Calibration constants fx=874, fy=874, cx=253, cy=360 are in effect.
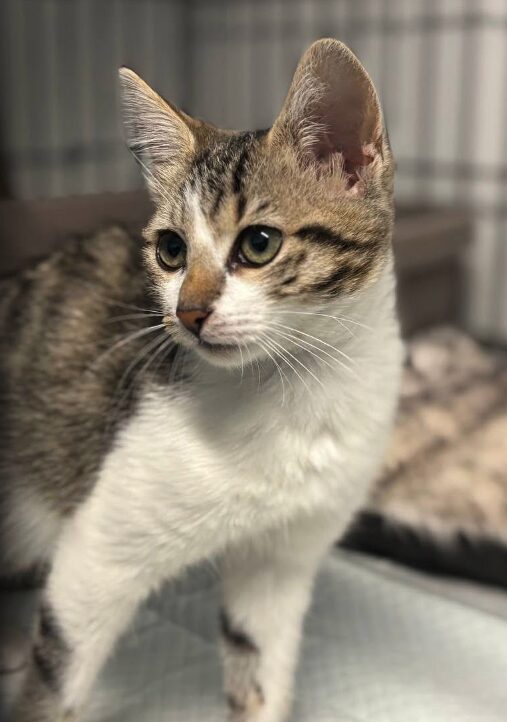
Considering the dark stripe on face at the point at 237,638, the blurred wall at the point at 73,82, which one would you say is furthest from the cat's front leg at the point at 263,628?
the blurred wall at the point at 73,82

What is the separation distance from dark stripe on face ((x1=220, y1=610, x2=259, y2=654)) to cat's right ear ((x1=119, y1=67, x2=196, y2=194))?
49 centimetres

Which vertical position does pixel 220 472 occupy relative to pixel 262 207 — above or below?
below

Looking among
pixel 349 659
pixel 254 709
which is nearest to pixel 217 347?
pixel 254 709

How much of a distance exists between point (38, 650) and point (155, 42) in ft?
5.91

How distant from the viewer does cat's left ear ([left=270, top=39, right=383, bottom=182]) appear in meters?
0.65

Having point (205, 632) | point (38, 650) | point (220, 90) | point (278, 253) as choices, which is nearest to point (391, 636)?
point (205, 632)

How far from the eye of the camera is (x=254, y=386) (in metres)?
0.79

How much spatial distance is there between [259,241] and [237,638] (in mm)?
498

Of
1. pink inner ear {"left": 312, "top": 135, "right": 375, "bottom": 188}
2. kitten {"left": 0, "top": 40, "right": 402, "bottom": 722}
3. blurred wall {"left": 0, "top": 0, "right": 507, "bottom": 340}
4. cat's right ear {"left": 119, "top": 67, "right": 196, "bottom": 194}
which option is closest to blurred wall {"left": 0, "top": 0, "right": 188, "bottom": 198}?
blurred wall {"left": 0, "top": 0, "right": 507, "bottom": 340}

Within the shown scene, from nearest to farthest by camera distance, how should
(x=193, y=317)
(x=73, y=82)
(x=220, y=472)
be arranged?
(x=193, y=317), (x=220, y=472), (x=73, y=82)

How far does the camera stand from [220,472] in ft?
2.57

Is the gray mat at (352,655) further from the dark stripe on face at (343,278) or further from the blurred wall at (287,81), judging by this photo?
the blurred wall at (287,81)

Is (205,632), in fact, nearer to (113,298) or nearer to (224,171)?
(113,298)

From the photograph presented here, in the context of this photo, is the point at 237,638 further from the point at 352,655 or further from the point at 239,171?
the point at 239,171
